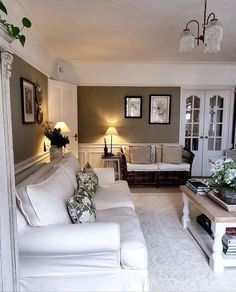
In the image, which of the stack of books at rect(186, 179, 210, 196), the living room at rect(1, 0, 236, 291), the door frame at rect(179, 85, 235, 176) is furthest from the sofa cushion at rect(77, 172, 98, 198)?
the door frame at rect(179, 85, 235, 176)

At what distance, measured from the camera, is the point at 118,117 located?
17.8 feet

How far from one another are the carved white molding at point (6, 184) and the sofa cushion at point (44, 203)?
0.41 meters

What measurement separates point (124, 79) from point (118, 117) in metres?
0.87

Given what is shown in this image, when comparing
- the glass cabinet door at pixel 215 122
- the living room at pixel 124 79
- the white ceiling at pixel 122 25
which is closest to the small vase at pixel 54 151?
the living room at pixel 124 79

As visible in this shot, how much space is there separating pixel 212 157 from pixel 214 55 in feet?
7.81

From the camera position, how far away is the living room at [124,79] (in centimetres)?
265

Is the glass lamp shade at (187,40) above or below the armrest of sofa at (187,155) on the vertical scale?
above

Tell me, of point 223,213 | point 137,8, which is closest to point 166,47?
point 137,8

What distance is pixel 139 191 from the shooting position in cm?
459

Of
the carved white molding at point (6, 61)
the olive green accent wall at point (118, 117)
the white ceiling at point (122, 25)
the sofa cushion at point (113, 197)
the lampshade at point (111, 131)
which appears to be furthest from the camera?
the olive green accent wall at point (118, 117)

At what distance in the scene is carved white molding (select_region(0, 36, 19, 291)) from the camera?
1.09 meters

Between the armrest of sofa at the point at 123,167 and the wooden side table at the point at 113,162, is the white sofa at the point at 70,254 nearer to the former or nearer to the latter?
the armrest of sofa at the point at 123,167

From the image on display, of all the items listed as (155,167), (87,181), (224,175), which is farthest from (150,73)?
(224,175)

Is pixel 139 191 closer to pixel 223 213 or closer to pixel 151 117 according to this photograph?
pixel 151 117
